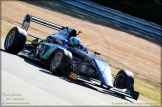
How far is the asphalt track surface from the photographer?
24.0 feet

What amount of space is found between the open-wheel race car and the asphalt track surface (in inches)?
8.2

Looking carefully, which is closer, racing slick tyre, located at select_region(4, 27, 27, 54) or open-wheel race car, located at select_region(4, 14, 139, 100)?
open-wheel race car, located at select_region(4, 14, 139, 100)

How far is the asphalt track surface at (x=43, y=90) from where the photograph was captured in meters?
7.31

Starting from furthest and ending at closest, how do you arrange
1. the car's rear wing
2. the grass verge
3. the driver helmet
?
1. the car's rear wing
2. the grass verge
3. the driver helmet

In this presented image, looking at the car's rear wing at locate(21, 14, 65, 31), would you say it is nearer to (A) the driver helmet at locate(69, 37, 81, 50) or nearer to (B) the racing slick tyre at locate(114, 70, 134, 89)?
(A) the driver helmet at locate(69, 37, 81, 50)

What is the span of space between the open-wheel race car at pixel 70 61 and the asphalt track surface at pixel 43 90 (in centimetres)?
21

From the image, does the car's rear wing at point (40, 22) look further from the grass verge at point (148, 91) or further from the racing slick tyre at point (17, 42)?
the grass verge at point (148, 91)

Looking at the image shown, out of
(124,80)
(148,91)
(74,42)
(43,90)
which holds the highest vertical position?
(74,42)

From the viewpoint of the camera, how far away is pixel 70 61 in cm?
1093

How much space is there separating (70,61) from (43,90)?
107 inches

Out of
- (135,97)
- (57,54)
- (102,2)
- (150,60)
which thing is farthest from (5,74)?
(102,2)

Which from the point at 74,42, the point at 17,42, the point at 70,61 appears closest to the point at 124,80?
the point at 70,61

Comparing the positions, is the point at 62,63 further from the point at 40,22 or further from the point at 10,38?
the point at 40,22

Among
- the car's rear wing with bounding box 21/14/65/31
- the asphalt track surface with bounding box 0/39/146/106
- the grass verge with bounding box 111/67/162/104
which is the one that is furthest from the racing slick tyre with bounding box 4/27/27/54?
the grass verge with bounding box 111/67/162/104
